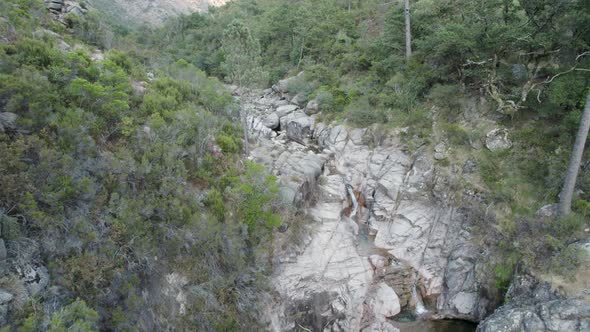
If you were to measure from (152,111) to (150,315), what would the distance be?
9.11 metres

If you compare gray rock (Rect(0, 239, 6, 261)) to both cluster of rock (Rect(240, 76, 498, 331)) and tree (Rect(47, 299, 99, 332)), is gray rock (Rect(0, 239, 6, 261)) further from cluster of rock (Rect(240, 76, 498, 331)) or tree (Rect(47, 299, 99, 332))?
cluster of rock (Rect(240, 76, 498, 331))

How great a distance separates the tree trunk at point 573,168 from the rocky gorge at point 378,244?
10.1 feet

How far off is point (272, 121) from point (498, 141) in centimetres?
1715

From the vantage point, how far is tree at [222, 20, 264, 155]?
17906 millimetres

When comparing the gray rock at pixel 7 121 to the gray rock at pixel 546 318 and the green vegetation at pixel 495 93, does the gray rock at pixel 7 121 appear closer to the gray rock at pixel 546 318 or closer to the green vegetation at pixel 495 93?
the green vegetation at pixel 495 93

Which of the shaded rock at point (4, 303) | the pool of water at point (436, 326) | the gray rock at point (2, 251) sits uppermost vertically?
the gray rock at point (2, 251)

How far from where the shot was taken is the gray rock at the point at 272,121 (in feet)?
90.1

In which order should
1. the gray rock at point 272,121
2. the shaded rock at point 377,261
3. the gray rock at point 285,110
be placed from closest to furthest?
the shaded rock at point 377,261 < the gray rock at point 272,121 < the gray rock at point 285,110

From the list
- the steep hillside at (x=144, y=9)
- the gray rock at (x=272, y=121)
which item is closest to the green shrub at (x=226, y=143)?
the gray rock at (x=272, y=121)

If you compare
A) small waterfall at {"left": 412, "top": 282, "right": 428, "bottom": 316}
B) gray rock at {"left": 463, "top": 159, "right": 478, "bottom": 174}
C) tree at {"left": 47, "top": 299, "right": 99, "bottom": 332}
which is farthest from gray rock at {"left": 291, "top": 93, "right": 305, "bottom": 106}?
tree at {"left": 47, "top": 299, "right": 99, "bottom": 332}

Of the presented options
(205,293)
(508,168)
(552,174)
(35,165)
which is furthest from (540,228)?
(35,165)

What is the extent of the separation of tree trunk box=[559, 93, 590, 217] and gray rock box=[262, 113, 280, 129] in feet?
65.8

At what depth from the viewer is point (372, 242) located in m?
15.9

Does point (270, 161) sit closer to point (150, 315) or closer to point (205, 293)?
point (205, 293)
